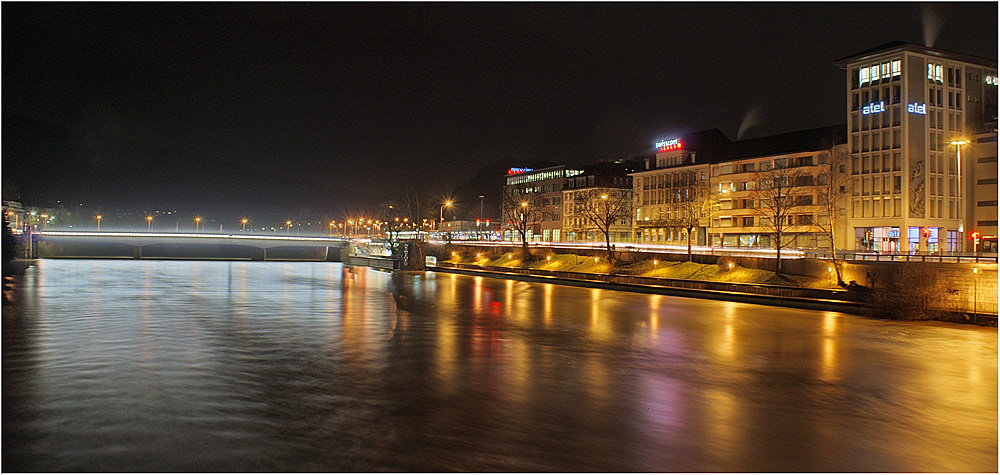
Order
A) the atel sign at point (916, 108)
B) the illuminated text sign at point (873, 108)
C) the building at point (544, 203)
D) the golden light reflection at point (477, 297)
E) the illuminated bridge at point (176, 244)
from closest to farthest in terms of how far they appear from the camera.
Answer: the golden light reflection at point (477, 297) → the atel sign at point (916, 108) → the illuminated text sign at point (873, 108) → the illuminated bridge at point (176, 244) → the building at point (544, 203)

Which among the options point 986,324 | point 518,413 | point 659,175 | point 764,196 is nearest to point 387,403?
point 518,413

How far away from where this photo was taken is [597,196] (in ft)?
335

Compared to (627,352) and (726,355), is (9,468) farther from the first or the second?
(726,355)

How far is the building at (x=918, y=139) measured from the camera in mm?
67875

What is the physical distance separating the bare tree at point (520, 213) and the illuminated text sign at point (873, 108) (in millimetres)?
40886

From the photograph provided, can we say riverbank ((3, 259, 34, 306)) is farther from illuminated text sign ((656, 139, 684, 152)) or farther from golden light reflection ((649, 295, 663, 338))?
illuminated text sign ((656, 139, 684, 152))

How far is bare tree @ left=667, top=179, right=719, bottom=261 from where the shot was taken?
274 feet

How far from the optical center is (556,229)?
123 meters

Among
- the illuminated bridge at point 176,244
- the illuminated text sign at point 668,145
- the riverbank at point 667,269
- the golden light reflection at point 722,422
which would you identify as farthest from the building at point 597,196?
the golden light reflection at point 722,422

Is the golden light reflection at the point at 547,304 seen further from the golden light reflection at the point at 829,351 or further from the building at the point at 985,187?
the building at the point at 985,187

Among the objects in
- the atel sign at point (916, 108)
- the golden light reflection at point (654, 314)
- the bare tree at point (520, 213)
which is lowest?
the golden light reflection at point (654, 314)

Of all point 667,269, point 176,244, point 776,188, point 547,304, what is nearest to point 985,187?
point 776,188

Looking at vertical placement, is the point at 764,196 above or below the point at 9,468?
above

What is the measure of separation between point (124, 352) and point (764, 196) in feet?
215
